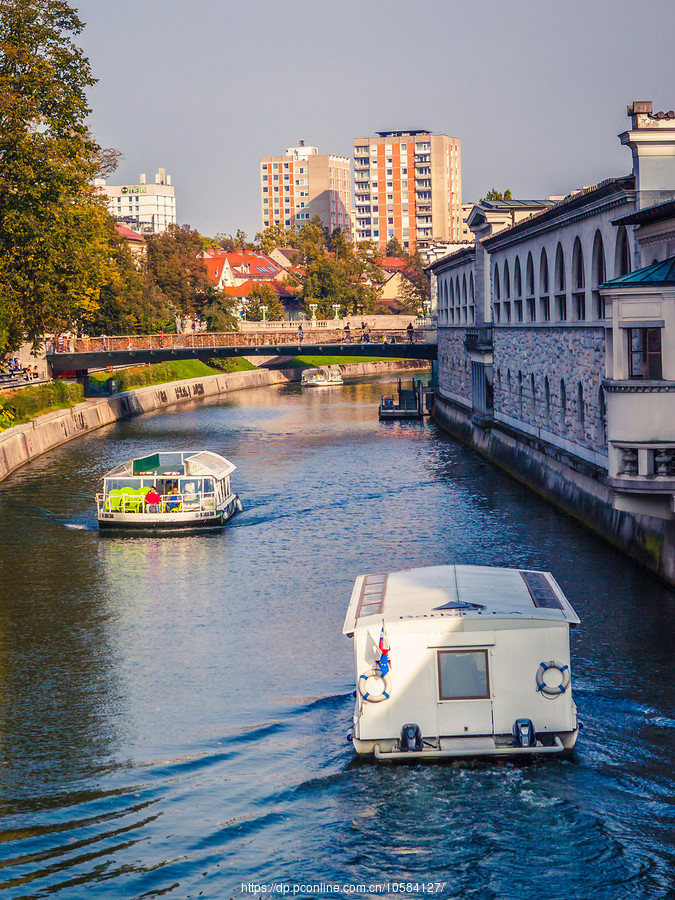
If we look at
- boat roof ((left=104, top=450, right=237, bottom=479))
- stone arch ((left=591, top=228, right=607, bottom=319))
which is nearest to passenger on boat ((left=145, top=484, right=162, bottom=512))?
boat roof ((left=104, top=450, right=237, bottom=479))

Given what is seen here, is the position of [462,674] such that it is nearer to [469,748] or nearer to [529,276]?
[469,748]

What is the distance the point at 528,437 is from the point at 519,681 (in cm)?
3683

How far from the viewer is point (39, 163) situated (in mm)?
65812

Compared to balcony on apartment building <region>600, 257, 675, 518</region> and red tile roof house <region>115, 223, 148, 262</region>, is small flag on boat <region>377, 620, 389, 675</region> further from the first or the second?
red tile roof house <region>115, 223, 148, 262</region>

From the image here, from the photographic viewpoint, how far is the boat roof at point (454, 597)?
21609 millimetres

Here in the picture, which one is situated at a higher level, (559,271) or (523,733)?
(559,271)

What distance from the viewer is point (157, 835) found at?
1948 cm

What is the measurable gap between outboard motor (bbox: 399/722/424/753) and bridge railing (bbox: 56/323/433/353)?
75482 millimetres

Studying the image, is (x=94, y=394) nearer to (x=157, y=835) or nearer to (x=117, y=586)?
(x=117, y=586)

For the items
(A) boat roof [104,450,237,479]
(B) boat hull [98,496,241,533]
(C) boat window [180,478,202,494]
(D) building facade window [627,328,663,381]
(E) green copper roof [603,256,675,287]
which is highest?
(E) green copper roof [603,256,675,287]

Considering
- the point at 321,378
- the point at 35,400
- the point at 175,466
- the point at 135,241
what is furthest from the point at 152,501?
the point at 135,241

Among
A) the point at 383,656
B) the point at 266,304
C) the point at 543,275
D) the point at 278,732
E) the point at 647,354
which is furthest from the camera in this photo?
the point at 266,304

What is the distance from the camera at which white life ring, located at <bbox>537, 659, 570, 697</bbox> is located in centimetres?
2120

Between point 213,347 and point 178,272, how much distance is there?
39.4 metres
